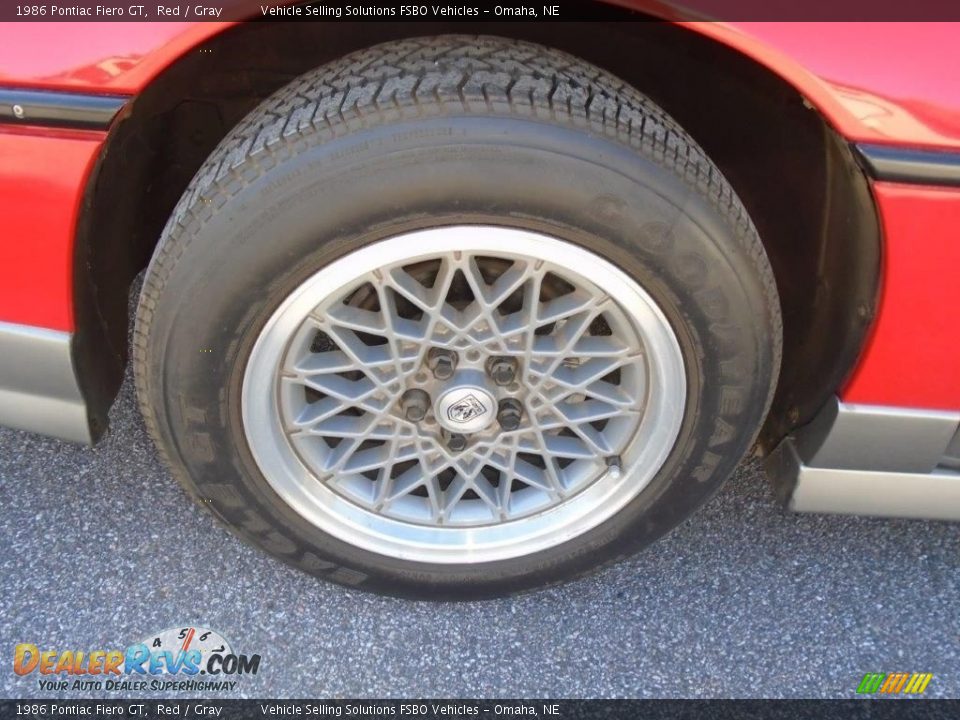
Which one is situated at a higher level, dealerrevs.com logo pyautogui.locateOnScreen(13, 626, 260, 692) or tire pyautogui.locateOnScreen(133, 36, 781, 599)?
tire pyautogui.locateOnScreen(133, 36, 781, 599)

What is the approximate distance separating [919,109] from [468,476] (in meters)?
1.03

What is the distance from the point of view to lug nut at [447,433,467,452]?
1.69 metres

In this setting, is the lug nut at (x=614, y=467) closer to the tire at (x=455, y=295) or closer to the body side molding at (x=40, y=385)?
the tire at (x=455, y=295)

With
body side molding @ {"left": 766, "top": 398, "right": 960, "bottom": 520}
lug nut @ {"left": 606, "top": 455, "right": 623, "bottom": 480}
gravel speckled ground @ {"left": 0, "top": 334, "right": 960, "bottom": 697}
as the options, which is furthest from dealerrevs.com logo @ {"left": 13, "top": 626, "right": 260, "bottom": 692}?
body side molding @ {"left": 766, "top": 398, "right": 960, "bottom": 520}

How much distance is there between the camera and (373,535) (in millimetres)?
1725

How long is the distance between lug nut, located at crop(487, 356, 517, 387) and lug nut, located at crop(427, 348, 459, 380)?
0.07 m

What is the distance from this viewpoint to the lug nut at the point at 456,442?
1688 mm

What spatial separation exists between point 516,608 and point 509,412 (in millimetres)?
486

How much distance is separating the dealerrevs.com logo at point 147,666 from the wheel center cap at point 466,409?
25.3 inches

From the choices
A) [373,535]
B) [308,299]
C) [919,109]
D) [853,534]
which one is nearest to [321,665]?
[373,535]

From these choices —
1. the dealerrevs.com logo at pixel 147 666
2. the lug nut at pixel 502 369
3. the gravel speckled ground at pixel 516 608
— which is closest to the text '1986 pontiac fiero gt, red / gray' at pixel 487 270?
the lug nut at pixel 502 369

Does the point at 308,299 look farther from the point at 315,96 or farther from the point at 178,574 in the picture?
the point at 178,574

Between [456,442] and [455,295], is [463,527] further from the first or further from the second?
[455,295]

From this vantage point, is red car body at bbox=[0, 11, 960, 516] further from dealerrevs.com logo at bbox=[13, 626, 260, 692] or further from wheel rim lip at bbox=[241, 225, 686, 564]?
dealerrevs.com logo at bbox=[13, 626, 260, 692]
